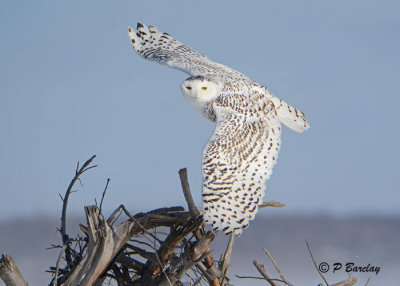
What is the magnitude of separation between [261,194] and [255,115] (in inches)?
42.1

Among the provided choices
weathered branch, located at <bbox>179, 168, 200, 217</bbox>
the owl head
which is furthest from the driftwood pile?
the owl head

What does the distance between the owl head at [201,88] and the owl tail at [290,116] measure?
0.57 m

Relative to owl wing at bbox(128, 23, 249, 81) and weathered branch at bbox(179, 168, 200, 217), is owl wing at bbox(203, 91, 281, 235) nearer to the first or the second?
weathered branch at bbox(179, 168, 200, 217)

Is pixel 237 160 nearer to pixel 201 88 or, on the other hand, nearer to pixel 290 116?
pixel 201 88

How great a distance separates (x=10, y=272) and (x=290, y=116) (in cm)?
308

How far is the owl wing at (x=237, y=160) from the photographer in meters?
4.06

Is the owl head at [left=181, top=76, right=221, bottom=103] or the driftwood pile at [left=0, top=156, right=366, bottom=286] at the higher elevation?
the owl head at [left=181, top=76, right=221, bottom=103]

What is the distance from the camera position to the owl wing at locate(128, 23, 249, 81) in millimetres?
5961

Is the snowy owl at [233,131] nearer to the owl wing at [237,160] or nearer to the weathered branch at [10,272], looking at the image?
the owl wing at [237,160]

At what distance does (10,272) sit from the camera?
3.44m

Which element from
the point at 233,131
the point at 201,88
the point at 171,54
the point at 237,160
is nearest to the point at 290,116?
the point at 201,88

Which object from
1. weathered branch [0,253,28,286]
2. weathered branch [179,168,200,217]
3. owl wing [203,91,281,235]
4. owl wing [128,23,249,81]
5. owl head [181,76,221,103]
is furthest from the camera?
owl wing [128,23,249,81]

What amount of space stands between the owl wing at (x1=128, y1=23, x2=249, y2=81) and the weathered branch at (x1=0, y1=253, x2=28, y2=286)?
289cm

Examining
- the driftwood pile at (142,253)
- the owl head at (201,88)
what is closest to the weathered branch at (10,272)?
the driftwood pile at (142,253)
